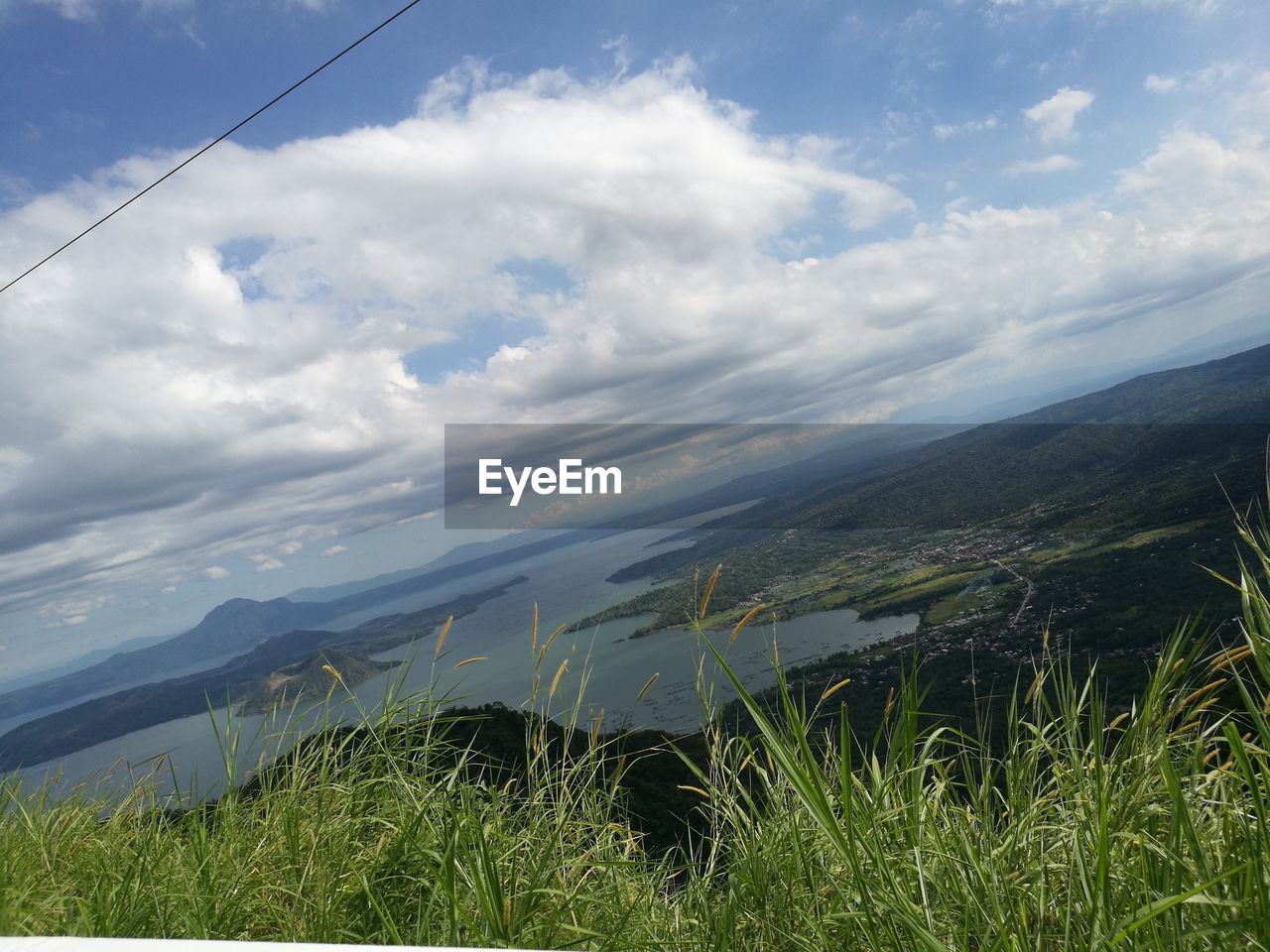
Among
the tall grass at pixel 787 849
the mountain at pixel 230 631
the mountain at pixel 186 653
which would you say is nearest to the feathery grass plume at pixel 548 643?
the tall grass at pixel 787 849

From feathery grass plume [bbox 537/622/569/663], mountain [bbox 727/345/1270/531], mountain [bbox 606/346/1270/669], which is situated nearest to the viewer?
feathery grass plume [bbox 537/622/569/663]

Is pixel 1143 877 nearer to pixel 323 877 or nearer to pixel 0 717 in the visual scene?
Answer: pixel 323 877

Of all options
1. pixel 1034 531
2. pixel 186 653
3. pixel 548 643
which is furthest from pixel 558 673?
pixel 186 653

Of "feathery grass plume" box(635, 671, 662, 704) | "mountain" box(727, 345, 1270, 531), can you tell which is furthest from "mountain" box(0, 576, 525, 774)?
"feathery grass plume" box(635, 671, 662, 704)

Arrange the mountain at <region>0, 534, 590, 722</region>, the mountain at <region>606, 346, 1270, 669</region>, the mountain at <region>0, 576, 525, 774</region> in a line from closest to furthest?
1. the mountain at <region>606, 346, 1270, 669</region>
2. the mountain at <region>0, 576, 525, 774</region>
3. the mountain at <region>0, 534, 590, 722</region>

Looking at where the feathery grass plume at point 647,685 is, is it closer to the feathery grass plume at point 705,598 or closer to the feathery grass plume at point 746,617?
the feathery grass plume at point 746,617

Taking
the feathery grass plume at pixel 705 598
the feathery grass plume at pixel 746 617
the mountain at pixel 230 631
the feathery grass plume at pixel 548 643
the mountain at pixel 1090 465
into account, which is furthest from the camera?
the mountain at pixel 230 631

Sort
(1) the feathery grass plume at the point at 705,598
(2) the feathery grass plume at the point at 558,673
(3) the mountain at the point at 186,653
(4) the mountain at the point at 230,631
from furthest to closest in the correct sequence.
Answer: (4) the mountain at the point at 230,631
(3) the mountain at the point at 186,653
(2) the feathery grass plume at the point at 558,673
(1) the feathery grass plume at the point at 705,598

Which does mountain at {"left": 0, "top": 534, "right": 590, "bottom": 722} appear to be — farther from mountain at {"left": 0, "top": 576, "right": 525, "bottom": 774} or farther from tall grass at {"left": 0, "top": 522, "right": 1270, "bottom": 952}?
tall grass at {"left": 0, "top": 522, "right": 1270, "bottom": 952}
